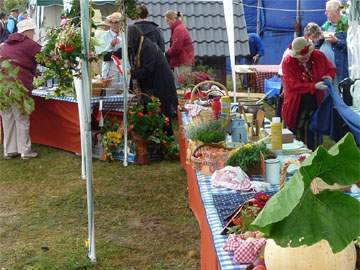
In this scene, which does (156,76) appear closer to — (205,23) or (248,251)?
(248,251)

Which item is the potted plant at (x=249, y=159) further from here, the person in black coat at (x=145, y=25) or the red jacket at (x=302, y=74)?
the person in black coat at (x=145, y=25)

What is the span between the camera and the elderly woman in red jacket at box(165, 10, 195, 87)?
882 centimetres

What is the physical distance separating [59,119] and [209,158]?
427cm

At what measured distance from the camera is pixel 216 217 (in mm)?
2555

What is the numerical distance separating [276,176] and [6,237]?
8.01 feet

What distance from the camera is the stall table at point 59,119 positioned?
650 cm

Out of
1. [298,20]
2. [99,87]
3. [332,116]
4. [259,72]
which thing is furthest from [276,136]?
[298,20]

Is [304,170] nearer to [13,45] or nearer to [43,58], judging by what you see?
[43,58]

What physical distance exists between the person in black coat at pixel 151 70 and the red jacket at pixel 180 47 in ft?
8.02

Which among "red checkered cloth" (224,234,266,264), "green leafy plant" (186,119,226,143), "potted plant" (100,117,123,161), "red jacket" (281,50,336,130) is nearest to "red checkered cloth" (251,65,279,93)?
"potted plant" (100,117,123,161)

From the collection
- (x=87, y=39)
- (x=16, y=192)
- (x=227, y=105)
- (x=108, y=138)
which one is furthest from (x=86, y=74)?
(x=108, y=138)

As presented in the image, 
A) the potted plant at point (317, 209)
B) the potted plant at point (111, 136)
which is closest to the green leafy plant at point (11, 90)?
the potted plant at point (111, 136)

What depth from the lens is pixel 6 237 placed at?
14.7 ft

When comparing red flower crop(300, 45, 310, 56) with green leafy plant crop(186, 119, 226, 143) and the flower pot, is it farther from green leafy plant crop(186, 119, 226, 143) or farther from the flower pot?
the flower pot
